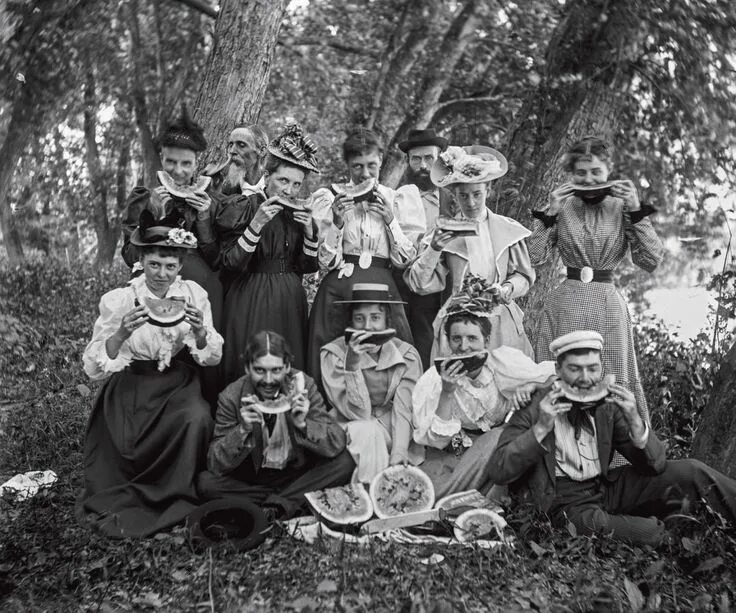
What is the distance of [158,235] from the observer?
17.7ft

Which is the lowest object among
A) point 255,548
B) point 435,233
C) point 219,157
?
point 255,548

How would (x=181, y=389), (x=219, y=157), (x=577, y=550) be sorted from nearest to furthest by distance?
1. (x=577, y=550)
2. (x=181, y=389)
3. (x=219, y=157)

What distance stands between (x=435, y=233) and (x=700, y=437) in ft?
7.32

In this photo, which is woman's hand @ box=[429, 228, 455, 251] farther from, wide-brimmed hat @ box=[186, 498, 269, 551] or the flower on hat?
wide-brimmed hat @ box=[186, 498, 269, 551]

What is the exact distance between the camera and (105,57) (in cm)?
1625

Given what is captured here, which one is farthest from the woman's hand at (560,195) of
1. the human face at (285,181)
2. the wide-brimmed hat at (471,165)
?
the human face at (285,181)

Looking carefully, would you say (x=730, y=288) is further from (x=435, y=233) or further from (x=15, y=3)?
(x=15, y=3)

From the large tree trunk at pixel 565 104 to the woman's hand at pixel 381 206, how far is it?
248 centimetres

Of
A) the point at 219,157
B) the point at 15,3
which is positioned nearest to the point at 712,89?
the point at 219,157

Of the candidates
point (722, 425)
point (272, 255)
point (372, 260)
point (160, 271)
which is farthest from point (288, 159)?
point (722, 425)

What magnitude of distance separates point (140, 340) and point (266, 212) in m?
1.19

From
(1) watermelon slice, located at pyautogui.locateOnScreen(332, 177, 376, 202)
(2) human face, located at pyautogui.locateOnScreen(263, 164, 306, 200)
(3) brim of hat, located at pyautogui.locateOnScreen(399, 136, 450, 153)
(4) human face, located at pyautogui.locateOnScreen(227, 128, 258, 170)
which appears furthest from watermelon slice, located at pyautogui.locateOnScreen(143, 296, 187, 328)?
(3) brim of hat, located at pyautogui.locateOnScreen(399, 136, 450, 153)

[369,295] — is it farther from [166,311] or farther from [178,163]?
[178,163]

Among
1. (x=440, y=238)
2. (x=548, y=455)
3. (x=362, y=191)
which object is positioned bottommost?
(x=548, y=455)
